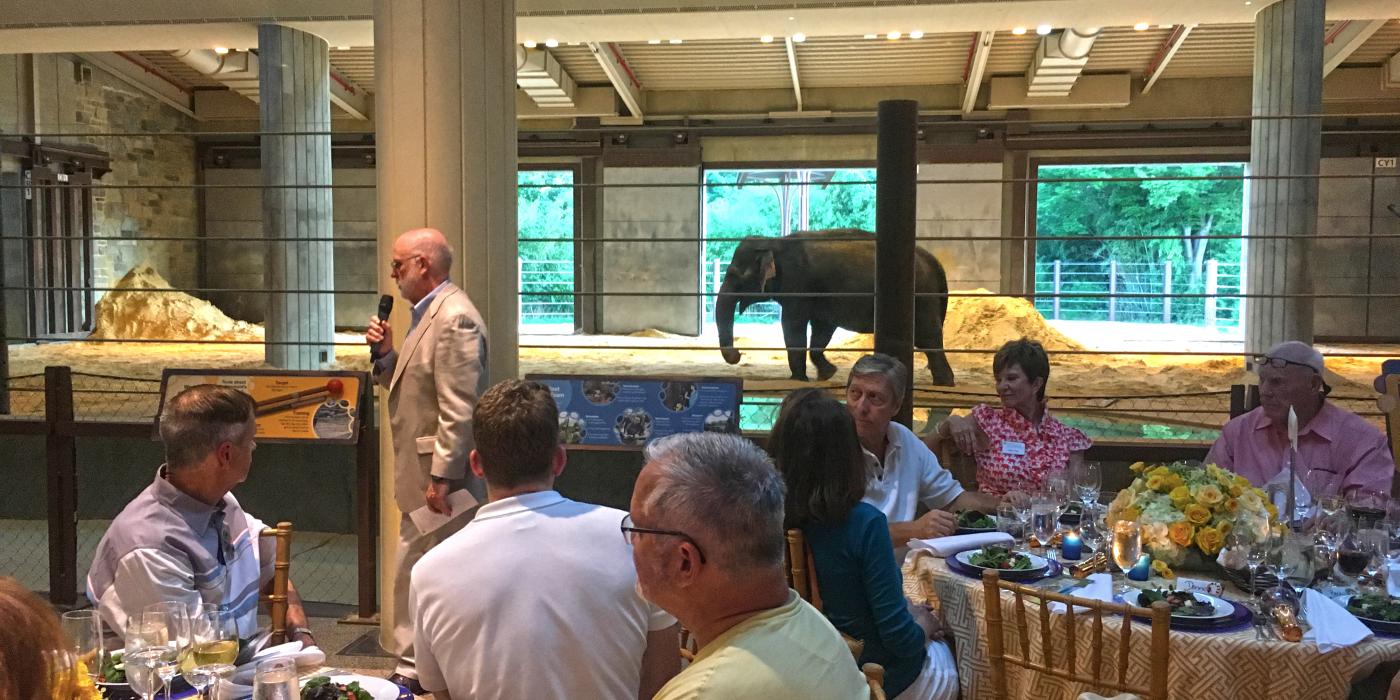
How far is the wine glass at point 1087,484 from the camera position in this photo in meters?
3.46

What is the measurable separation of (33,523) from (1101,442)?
5428 mm

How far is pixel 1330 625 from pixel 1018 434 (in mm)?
1544

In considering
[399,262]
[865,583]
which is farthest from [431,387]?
[865,583]

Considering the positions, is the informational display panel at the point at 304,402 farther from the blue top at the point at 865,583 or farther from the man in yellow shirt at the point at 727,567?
the man in yellow shirt at the point at 727,567

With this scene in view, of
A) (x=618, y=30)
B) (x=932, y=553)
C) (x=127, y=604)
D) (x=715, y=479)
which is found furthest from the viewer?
(x=618, y=30)

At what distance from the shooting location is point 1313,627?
2.59 metres

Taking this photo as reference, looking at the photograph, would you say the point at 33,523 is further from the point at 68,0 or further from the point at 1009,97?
the point at 1009,97

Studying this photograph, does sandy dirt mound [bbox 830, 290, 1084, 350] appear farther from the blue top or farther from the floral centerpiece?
the blue top

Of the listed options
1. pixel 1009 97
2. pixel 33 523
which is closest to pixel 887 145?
pixel 33 523

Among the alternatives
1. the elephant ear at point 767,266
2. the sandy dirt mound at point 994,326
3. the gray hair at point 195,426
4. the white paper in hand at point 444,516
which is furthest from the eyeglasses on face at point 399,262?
the sandy dirt mound at point 994,326

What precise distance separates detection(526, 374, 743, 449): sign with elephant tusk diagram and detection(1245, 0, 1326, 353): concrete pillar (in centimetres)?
643

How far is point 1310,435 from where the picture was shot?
395cm

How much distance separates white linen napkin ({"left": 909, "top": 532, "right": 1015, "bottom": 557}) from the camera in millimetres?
3180

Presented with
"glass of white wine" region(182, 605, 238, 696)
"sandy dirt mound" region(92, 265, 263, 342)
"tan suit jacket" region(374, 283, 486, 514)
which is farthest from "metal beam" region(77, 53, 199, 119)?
"glass of white wine" region(182, 605, 238, 696)
